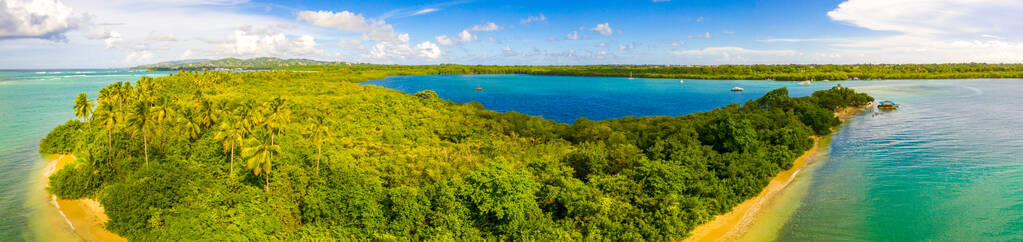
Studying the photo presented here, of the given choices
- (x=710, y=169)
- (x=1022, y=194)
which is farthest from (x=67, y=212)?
(x=1022, y=194)

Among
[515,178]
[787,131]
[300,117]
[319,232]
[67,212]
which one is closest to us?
[319,232]

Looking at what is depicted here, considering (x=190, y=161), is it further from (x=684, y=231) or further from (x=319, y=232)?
(x=684, y=231)

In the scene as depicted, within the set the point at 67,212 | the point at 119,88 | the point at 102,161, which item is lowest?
the point at 67,212

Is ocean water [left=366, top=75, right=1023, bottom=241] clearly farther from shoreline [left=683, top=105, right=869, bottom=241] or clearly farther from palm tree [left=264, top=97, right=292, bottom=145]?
palm tree [left=264, top=97, right=292, bottom=145]

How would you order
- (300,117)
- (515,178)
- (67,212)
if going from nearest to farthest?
(515,178) → (67,212) → (300,117)

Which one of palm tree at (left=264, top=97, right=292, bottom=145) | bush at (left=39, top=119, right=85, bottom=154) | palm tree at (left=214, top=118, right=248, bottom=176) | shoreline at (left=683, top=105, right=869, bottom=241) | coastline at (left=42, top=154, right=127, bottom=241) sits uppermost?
palm tree at (left=264, top=97, right=292, bottom=145)

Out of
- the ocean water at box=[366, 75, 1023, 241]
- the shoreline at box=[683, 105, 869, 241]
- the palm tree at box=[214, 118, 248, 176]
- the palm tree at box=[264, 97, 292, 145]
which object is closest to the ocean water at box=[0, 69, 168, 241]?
the palm tree at box=[214, 118, 248, 176]

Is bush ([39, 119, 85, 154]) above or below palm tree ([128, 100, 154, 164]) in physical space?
below

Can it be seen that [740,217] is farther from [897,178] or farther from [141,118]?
[141,118]
